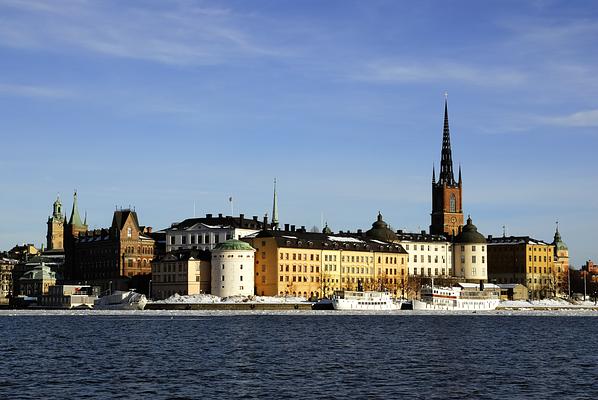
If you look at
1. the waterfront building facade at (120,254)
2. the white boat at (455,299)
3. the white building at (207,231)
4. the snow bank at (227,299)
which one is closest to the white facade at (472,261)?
the white boat at (455,299)

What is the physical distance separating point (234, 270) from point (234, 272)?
10.2 inches

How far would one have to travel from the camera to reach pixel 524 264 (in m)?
189

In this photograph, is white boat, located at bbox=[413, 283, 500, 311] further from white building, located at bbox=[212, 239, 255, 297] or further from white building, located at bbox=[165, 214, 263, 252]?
white building, located at bbox=[165, 214, 263, 252]

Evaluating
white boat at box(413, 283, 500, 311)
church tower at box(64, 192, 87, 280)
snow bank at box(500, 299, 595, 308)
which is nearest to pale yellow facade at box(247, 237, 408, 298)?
white boat at box(413, 283, 500, 311)

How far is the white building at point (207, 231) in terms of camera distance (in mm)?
160375

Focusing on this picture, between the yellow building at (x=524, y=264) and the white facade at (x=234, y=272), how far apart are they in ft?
186

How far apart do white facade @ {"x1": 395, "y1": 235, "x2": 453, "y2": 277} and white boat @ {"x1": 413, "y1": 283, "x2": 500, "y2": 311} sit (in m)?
29.5

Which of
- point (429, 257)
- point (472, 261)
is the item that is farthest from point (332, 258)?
point (472, 261)

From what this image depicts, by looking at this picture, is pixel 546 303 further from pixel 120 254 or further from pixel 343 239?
pixel 120 254

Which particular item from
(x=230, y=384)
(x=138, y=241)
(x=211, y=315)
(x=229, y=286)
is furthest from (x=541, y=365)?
(x=138, y=241)

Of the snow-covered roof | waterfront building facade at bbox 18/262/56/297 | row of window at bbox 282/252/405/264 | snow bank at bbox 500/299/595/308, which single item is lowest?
snow bank at bbox 500/299/595/308

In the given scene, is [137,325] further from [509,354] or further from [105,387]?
[105,387]

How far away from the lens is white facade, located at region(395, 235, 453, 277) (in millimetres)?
179500

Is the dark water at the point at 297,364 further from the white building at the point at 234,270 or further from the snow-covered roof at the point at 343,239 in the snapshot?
the snow-covered roof at the point at 343,239
